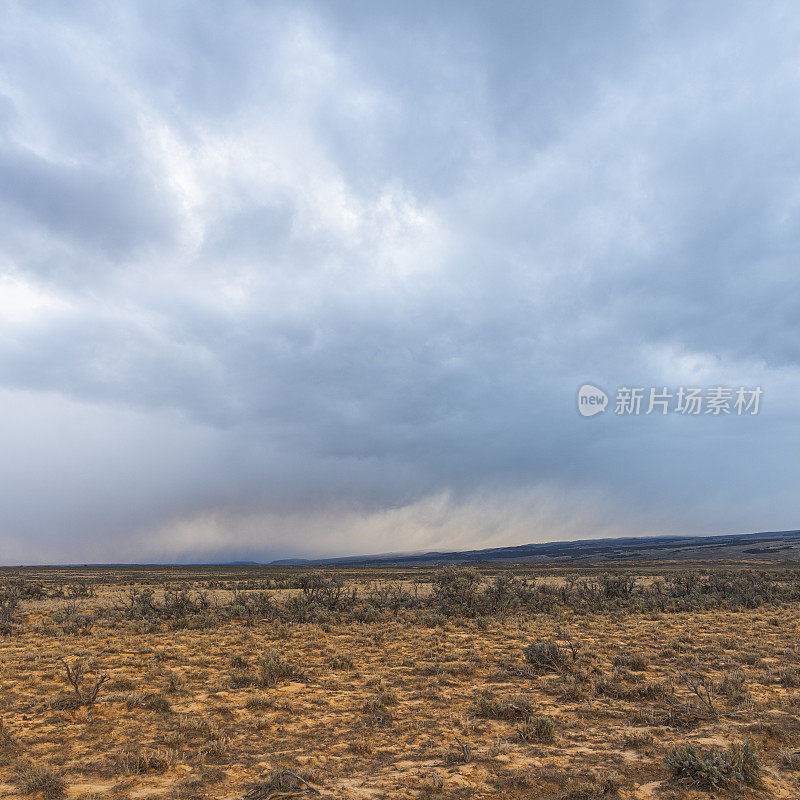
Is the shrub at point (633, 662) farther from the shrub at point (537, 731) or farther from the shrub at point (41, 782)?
the shrub at point (41, 782)

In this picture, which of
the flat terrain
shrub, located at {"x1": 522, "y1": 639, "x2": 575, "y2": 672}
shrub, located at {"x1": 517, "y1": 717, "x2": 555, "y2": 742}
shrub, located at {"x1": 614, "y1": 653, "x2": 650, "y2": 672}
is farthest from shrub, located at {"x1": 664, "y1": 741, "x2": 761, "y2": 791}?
shrub, located at {"x1": 614, "y1": 653, "x2": 650, "y2": 672}

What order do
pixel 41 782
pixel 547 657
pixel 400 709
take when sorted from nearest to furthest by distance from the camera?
pixel 41 782
pixel 400 709
pixel 547 657

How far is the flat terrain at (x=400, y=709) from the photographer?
7.10 meters

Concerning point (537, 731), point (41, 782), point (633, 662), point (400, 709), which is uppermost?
point (41, 782)

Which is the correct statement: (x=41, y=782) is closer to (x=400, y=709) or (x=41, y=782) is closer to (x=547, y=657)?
(x=400, y=709)

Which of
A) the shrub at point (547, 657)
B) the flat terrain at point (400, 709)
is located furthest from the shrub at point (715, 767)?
the shrub at point (547, 657)

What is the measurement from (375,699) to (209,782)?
4.17 metres

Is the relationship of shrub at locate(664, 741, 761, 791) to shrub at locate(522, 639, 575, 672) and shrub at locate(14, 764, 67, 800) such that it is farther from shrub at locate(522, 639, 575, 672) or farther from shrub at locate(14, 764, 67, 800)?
shrub at locate(14, 764, 67, 800)

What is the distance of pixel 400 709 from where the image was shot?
10.4 m

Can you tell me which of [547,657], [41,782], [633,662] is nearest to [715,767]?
[547,657]

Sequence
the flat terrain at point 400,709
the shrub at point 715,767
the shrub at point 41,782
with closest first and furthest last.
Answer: the shrub at point 715,767 → the shrub at point 41,782 → the flat terrain at point 400,709

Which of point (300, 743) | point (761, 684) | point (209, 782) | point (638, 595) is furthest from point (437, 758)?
point (638, 595)

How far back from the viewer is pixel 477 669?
13.4 meters

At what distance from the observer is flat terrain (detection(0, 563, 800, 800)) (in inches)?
280
